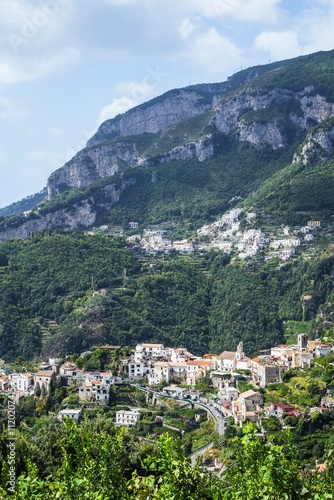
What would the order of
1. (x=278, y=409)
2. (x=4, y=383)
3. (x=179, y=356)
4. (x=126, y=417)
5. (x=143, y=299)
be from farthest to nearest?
1. (x=143, y=299)
2. (x=179, y=356)
3. (x=4, y=383)
4. (x=126, y=417)
5. (x=278, y=409)

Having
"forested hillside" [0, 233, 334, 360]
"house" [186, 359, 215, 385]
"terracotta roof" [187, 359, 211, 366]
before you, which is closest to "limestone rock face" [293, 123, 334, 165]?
"forested hillside" [0, 233, 334, 360]

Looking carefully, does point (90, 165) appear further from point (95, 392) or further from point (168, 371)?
point (95, 392)

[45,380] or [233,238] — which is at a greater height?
[233,238]

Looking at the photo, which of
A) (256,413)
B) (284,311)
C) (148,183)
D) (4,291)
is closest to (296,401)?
(256,413)

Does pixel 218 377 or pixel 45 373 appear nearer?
pixel 218 377

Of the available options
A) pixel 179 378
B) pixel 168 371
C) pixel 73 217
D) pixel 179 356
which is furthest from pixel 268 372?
pixel 73 217

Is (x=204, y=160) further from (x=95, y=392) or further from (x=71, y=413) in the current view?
(x=71, y=413)

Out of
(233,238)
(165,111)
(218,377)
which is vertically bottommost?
(218,377)

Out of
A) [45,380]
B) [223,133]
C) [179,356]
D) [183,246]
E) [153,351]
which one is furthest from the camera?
[223,133]

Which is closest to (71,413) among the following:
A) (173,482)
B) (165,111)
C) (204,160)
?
(173,482)
